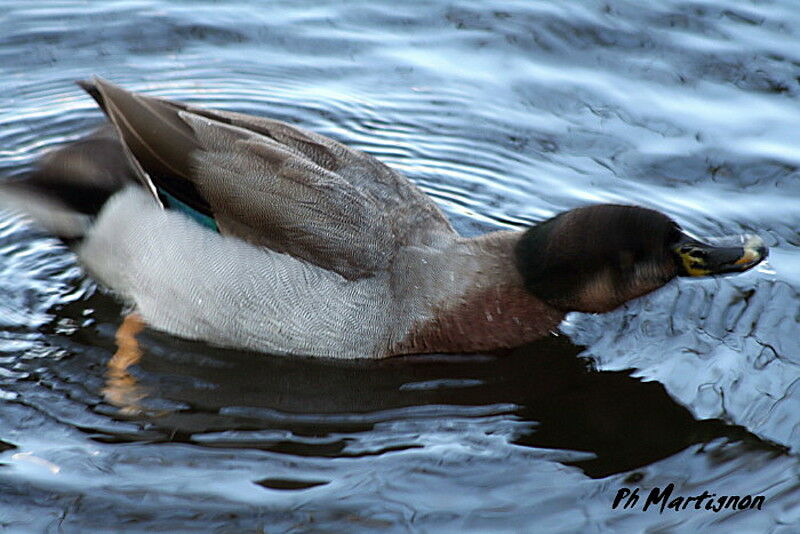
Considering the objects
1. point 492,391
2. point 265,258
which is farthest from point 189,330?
point 492,391

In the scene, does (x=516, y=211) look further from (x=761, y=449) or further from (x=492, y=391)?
(x=761, y=449)

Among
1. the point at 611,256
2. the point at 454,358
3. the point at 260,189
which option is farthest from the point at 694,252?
the point at 260,189

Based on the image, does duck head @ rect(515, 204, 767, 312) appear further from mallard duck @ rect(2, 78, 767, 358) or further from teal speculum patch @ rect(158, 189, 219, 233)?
teal speculum patch @ rect(158, 189, 219, 233)

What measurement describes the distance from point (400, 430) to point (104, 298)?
5.76 feet

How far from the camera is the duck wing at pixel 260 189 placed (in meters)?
5.29

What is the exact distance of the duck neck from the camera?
541cm

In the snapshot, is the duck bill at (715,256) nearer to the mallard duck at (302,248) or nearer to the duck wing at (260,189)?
the mallard duck at (302,248)

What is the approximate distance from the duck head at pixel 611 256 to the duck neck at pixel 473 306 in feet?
0.25

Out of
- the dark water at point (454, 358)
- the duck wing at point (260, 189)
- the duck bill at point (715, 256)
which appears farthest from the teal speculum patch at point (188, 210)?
the duck bill at point (715, 256)

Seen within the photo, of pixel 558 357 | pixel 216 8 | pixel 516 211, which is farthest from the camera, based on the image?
pixel 216 8

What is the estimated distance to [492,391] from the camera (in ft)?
17.6

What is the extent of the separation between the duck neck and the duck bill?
2.16 ft

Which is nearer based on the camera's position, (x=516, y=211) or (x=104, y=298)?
(x=104, y=298)
